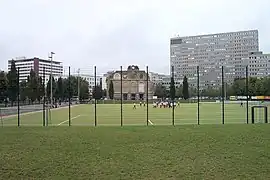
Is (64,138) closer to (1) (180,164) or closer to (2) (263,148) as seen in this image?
(1) (180,164)

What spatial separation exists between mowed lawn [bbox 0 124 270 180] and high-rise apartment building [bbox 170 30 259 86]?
44.2m

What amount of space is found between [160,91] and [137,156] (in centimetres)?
10398

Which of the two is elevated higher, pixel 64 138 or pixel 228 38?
pixel 228 38

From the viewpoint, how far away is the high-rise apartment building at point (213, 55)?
62.7 metres

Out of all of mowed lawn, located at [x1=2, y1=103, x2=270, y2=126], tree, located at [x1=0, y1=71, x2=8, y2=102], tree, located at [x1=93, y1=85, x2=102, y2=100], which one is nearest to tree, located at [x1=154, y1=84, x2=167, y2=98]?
tree, located at [x1=93, y1=85, x2=102, y2=100]

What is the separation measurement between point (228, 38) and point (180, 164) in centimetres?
7694

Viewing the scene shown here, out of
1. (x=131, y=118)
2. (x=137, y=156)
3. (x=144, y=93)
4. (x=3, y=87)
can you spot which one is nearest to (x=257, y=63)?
(x=144, y=93)

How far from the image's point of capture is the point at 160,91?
4434 inches

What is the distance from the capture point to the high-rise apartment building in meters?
62.7

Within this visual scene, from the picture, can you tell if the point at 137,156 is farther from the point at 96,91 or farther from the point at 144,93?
the point at 144,93

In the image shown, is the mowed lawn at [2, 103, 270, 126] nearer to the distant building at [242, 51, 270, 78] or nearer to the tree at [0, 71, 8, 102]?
the tree at [0, 71, 8, 102]

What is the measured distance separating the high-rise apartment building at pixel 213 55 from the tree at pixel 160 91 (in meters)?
23.2

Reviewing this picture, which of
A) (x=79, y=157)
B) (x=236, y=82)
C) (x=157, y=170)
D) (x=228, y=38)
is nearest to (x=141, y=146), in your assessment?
(x=79, y=157)

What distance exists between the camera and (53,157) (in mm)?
8867
